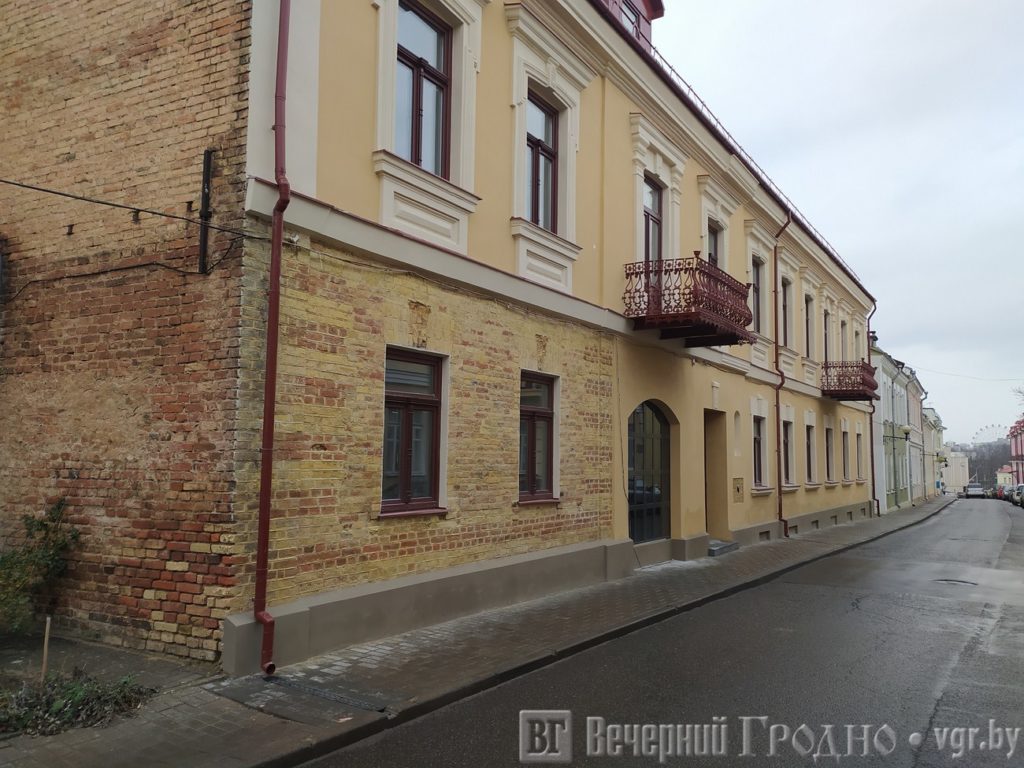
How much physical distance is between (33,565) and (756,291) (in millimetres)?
16715

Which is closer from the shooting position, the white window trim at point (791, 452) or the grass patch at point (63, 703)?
the grass patch at point (63, 703)

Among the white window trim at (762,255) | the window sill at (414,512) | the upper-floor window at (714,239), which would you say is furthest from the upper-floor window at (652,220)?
the window sill at (414,512)

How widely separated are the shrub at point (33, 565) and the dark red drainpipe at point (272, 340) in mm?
2105

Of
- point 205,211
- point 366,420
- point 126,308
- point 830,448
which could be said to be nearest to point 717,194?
point 366,420

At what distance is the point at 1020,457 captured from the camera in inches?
3752

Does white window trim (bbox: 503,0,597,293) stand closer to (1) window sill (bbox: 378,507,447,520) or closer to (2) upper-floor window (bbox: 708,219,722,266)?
(1) window sill (bbox: 378,507,447,520)

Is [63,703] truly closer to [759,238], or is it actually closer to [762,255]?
[759,238]

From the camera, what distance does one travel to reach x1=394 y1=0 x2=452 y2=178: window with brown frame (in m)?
8.28

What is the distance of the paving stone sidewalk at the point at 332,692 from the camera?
180 inches

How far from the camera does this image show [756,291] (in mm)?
19344

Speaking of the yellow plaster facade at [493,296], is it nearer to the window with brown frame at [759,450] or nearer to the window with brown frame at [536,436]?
the window with brown frame at [536,436]

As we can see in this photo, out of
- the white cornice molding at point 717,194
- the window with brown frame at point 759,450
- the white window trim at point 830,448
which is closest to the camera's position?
the white cornice molding at point 717,194

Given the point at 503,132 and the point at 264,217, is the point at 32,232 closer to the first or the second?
the point at 264,217

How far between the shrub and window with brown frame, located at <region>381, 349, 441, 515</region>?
289 centimetres
